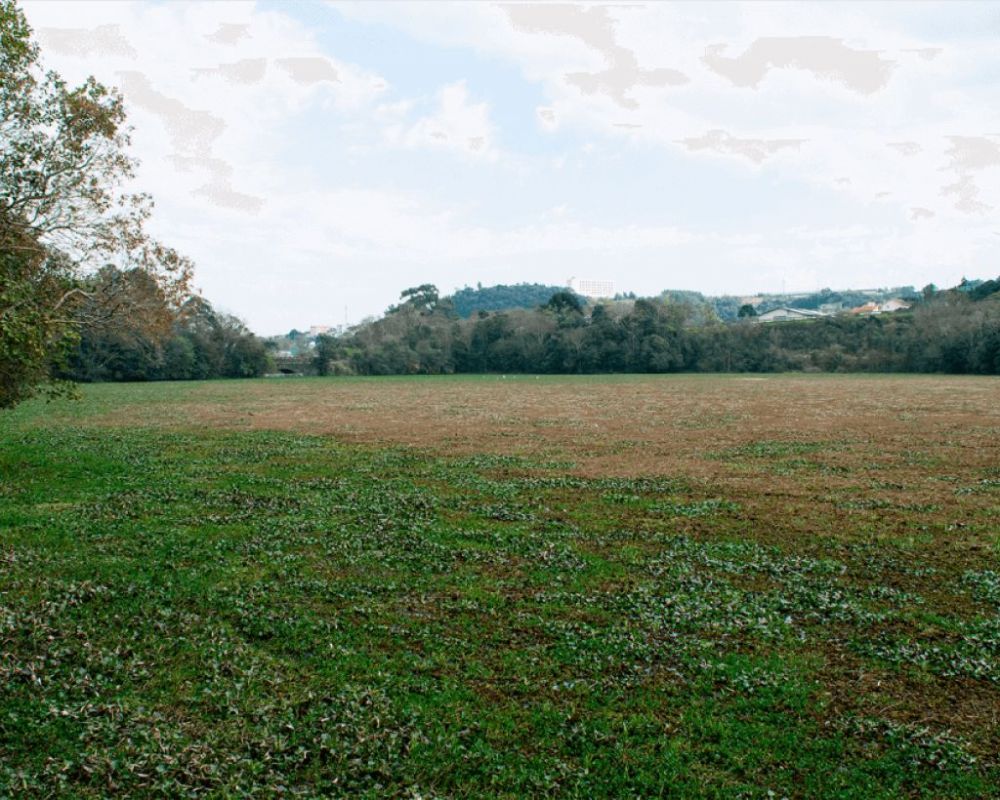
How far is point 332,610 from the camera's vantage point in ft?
26.5

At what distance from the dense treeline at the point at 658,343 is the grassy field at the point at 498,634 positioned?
75503 millimetres

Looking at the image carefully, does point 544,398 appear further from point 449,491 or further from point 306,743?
point 306,743

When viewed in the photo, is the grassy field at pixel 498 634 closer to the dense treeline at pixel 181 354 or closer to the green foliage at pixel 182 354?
the dense treeline at pixel 181 354

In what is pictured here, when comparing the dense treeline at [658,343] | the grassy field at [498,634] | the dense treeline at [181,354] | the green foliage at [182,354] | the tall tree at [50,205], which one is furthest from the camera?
the dense treeline at [658,343]

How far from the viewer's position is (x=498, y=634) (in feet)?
24.5

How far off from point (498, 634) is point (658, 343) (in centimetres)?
8651

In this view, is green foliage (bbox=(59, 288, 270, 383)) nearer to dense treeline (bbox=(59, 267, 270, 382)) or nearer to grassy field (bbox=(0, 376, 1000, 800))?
dense treeline (bbox=(59, 267, 270, 382))

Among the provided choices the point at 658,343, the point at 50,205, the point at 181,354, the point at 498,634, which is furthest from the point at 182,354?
the point at 498,634

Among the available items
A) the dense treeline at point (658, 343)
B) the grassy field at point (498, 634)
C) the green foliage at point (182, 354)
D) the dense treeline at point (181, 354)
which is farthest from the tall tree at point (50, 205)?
the dense treeline at point (658, 343)

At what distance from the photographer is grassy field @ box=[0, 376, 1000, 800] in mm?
5160

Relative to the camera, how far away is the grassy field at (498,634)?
5160mm

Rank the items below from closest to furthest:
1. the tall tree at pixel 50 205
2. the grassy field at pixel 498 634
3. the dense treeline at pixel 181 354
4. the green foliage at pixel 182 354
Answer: the grassy field at pixel 498 634 < the tall tree at pixel 50 205 < the dense treeline at pixel 181 354 < the green foliage at pixel 182 354

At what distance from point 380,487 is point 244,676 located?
9.26 m

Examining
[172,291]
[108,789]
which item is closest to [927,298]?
[172,291]
